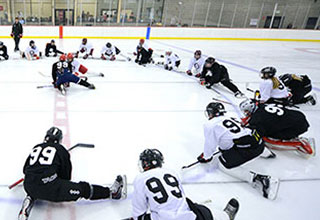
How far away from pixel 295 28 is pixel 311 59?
342 inches

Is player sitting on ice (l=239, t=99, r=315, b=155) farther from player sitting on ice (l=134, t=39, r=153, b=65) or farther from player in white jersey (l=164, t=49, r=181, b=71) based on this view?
player sitting on ice (l=134, t=39, r=153, b=65)

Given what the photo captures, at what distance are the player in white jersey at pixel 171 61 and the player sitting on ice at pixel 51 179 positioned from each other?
5883 millimetres

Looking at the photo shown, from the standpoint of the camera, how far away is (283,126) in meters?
3.27

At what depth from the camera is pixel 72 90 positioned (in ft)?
18.1

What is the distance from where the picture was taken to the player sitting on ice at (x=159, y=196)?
177 centimetres

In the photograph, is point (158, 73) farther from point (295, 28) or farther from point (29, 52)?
point (295, 28)

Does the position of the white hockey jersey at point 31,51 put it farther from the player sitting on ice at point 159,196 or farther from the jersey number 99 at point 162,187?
the jersey number 99 at point 162,187

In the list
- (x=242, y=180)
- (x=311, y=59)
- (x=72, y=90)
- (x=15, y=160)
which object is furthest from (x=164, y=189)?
(x=311, y=59)

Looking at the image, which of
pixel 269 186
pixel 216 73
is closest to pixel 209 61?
pixel 216 73

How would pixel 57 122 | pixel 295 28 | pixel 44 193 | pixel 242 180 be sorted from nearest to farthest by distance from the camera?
pixel 44 193 < pixel 242 180 < pixel 57 122 < pixel 295 28

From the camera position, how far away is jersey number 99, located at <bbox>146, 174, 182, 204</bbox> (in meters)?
1.77

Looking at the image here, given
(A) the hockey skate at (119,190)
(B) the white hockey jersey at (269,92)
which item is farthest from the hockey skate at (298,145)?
(A) the hockey skate at (119,190)

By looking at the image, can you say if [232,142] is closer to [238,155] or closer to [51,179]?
[238,155]

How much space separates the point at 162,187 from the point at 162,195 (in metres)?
0.05
